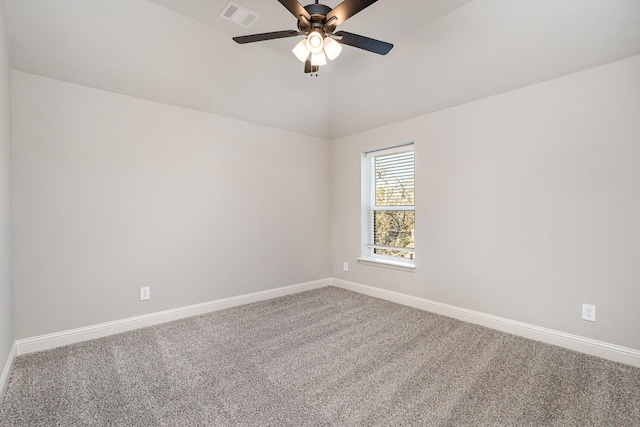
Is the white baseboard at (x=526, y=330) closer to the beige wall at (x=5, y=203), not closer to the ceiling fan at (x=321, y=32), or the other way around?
the ceiling fan at (x=321, y=32)

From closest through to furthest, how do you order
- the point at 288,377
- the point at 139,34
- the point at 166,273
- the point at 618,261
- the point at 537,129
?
the point at 288,377 → the point at 618,261 → the point at 139,34 → the point at 537,129 → the point at 166,273

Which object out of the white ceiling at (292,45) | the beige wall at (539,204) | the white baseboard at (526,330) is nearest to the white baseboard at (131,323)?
the white baseboard at (526,330)

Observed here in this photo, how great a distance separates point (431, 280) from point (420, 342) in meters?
0.99

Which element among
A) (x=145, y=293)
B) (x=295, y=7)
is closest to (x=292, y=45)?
(x=295, y=7)

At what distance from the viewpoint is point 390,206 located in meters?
4.01

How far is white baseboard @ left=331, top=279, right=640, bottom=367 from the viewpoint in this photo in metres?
2.24

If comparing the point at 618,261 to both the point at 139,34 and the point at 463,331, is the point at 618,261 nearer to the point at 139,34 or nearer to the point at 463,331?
the point at 463,331

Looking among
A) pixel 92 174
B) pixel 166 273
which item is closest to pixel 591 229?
pixel 166 273

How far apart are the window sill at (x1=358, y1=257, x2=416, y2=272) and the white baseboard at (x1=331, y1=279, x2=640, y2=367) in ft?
1.10

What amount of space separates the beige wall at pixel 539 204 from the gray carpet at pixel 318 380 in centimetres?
43

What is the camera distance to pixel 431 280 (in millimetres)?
3408

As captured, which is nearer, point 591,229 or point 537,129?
point 591,229

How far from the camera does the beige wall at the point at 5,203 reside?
1.95 meters

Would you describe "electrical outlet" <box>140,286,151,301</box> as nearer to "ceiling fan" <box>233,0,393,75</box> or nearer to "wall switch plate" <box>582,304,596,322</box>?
"ceiling fan" <box>233,0,393,75</box>
